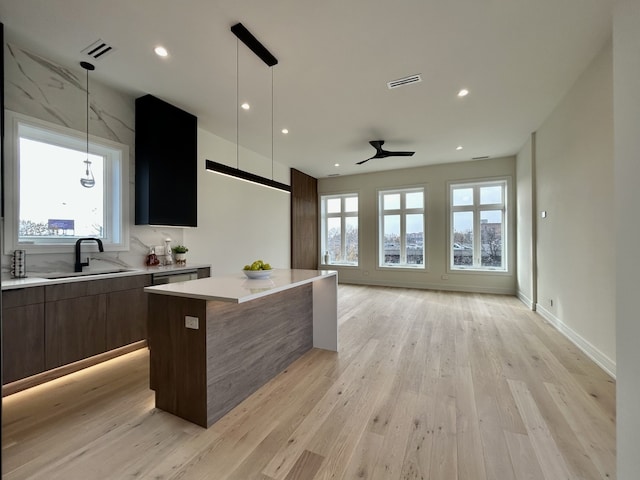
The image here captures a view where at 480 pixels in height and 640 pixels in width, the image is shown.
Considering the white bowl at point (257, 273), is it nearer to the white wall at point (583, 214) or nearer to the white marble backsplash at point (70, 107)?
the white marble backsplash at point (70, 107)

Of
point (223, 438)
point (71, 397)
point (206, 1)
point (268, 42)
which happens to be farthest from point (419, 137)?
point (71, 397)

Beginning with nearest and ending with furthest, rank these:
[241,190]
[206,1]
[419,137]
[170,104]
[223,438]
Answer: [223,438] < [206,1] < [170,104] < [419,137] < [241,190]

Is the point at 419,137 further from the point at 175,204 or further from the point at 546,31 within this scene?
the point at 175,204

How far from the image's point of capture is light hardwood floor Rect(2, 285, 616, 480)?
6.05 ft

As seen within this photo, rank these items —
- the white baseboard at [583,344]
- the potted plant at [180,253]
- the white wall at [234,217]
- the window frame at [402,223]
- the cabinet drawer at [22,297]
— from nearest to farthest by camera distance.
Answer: the cabinet drawer at [22,297]
the white baseboard at [583,344]
the potted plant at [180,253]
the white wall at [234,217]
the window frame at [402,223]

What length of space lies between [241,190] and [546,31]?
464 cm

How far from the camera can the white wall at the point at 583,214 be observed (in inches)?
116

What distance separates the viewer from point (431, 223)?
7.19 metres

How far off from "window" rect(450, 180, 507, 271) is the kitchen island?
5348 mm

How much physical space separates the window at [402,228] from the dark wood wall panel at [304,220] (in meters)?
1.78

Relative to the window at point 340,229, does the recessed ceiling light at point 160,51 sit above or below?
above

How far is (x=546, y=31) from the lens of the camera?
2.76 meters

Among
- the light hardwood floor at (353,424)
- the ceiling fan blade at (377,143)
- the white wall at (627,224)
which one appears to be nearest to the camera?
the white wall at (627,224)

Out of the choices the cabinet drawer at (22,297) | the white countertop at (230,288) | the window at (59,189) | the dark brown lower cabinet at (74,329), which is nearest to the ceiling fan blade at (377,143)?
the white countertop at (230,288)
